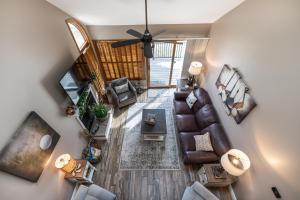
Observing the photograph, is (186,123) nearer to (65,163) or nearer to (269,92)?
(269,92)

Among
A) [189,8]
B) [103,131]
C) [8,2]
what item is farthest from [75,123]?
[189,8]

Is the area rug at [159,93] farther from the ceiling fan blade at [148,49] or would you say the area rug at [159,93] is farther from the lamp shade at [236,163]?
the lamp shade at [236,163]

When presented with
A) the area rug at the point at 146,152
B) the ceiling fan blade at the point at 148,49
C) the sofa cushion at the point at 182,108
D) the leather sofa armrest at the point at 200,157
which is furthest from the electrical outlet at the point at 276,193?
the ceiling fan blade at the point at 148,49

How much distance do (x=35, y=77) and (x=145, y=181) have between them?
3.13m

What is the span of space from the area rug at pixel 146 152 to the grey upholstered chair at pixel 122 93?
2.34ft

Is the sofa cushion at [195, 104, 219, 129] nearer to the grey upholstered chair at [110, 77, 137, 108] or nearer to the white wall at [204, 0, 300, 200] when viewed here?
the white wall at [204, 0, 300, 200]

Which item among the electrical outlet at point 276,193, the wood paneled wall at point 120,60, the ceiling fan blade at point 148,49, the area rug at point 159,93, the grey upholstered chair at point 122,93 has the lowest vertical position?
the electrical outlet at point 276,193

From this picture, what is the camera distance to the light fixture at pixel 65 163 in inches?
116

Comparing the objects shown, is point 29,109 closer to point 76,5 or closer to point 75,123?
point 75,123

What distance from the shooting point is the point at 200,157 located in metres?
3.52

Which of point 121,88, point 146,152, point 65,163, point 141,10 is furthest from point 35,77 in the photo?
point 146,152

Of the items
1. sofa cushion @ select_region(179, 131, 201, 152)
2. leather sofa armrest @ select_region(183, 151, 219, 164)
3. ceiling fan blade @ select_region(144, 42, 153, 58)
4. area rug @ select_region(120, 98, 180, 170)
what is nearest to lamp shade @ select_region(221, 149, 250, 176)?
leather sofa armrest @ select_region(183, 151, 219, 164)

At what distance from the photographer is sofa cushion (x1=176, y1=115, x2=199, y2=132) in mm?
4230

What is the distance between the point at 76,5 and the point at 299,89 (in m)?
4.04
